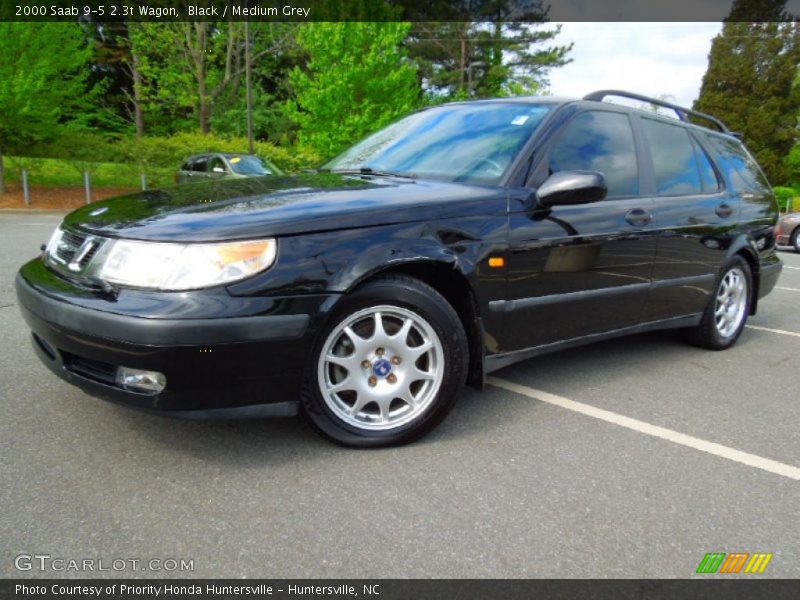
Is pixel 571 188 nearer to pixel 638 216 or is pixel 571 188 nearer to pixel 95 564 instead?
pixel 638 216

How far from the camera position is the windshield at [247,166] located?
1488cm

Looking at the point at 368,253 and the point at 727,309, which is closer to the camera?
the point at 368,253

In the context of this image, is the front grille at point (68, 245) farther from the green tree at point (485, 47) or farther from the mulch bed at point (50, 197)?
the green tree at point (485, 47)

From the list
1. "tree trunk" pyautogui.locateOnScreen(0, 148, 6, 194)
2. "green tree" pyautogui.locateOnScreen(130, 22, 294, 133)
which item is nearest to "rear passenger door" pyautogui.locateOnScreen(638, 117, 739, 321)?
"tree trunk" pyautogui.locateOnScreen(0, 148, 6, 194)

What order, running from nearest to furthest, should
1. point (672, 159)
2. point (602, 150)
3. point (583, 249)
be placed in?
1. point (583, 249)
2. point (602, 150)
3. point (672, 159)

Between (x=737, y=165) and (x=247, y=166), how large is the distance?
12.2 m

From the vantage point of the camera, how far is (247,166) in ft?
49.5

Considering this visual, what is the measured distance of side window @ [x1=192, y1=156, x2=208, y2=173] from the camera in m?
16.0

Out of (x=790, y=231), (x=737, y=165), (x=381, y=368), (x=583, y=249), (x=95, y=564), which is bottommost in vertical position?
(x=790, y=231)

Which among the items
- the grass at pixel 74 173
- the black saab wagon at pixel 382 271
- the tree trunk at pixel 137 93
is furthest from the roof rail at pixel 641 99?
the tree trunk at pixel 137 93

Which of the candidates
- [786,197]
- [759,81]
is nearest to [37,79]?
[786,197]
